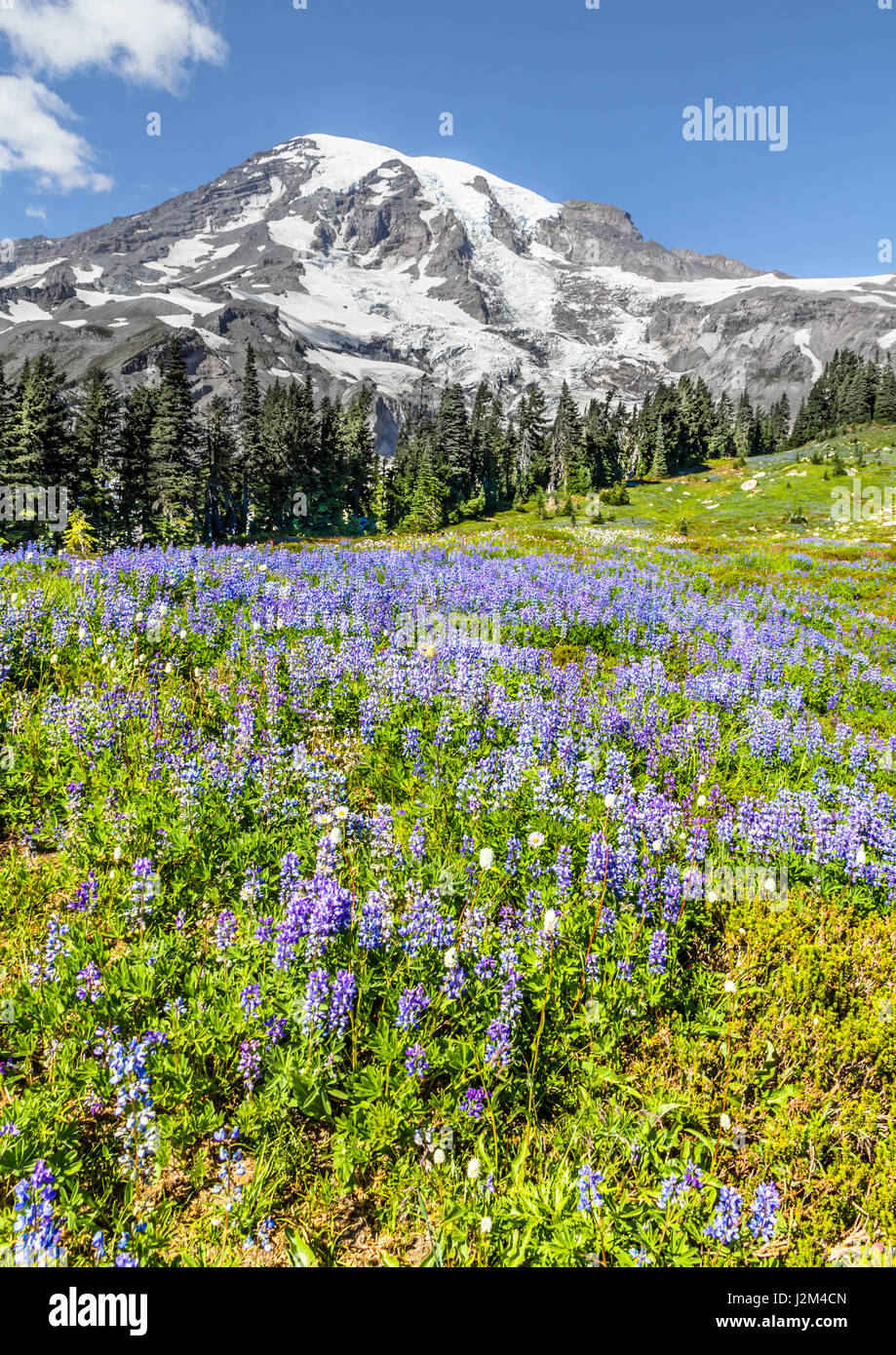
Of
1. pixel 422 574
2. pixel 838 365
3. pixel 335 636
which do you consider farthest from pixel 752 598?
pixel 838 365

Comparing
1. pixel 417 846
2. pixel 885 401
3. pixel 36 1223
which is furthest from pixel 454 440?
pixel 36 1223

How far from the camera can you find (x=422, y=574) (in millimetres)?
13289

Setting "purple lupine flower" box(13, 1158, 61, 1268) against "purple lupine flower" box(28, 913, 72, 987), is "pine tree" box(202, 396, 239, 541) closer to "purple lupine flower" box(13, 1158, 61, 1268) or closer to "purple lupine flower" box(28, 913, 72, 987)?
"purple lupine flower" box(28, 913, 72, 987)

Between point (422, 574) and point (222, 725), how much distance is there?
7.73 meters

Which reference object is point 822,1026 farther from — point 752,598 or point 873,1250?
point 752,598

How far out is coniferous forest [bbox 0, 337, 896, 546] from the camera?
153 ft

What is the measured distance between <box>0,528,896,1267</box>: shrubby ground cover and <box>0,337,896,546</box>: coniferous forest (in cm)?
2829

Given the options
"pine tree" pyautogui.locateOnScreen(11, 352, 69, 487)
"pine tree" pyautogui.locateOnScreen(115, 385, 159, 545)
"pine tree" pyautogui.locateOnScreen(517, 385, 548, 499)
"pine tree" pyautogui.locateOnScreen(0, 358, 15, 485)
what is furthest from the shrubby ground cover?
"pine tree" pyautogui.locateOnScreen(517, 385, 548, 499)

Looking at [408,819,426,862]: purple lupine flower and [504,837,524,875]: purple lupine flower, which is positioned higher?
[408,819,426,862]: purple lupine flower

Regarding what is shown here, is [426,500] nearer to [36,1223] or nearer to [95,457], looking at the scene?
[95,457]

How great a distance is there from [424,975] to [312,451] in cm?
7697

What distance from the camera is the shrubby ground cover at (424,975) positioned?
2.79 metres

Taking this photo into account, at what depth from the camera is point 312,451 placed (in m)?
72.8

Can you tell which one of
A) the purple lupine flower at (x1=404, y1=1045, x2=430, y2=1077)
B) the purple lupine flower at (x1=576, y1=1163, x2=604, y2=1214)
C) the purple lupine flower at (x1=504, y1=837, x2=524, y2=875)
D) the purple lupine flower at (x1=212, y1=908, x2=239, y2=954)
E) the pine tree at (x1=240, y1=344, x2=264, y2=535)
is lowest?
the purple lupine flower at (x1=576, y1=1163, x2=604, y2=1214)
